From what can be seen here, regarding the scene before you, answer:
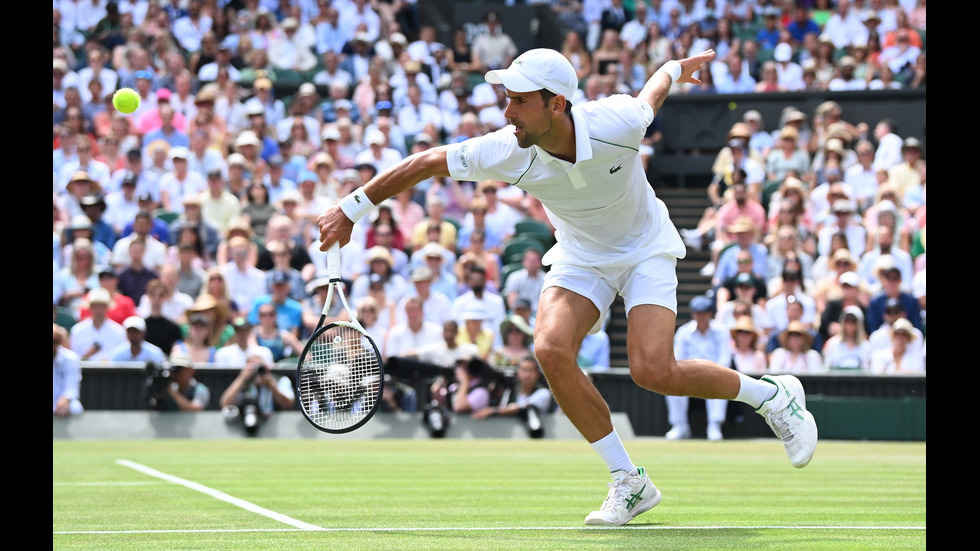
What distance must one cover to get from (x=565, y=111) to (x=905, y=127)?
14648mm

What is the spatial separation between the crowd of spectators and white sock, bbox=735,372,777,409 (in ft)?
22.4

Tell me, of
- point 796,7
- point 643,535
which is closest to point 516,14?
point 796,7

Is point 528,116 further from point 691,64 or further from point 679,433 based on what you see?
point 679,433

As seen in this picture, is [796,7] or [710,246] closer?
[710,246]

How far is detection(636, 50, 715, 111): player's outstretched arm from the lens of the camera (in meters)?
6.49

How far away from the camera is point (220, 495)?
767cm

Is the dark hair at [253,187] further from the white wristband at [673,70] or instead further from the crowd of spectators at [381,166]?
the white wristband at [673,70]

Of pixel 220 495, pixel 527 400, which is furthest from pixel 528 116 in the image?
pixel 527 400

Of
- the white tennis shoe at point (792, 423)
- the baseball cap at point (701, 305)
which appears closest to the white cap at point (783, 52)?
the baseball cap at point (701, 305)

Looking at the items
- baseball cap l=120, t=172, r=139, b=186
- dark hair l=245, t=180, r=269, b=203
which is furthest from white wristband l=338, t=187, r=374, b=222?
baseball cap l=120, t=172, r=139, b=186

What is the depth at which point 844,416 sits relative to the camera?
1484cm

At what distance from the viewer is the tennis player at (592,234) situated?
6.00 meters

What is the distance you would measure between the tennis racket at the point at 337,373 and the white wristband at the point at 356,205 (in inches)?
6.6
